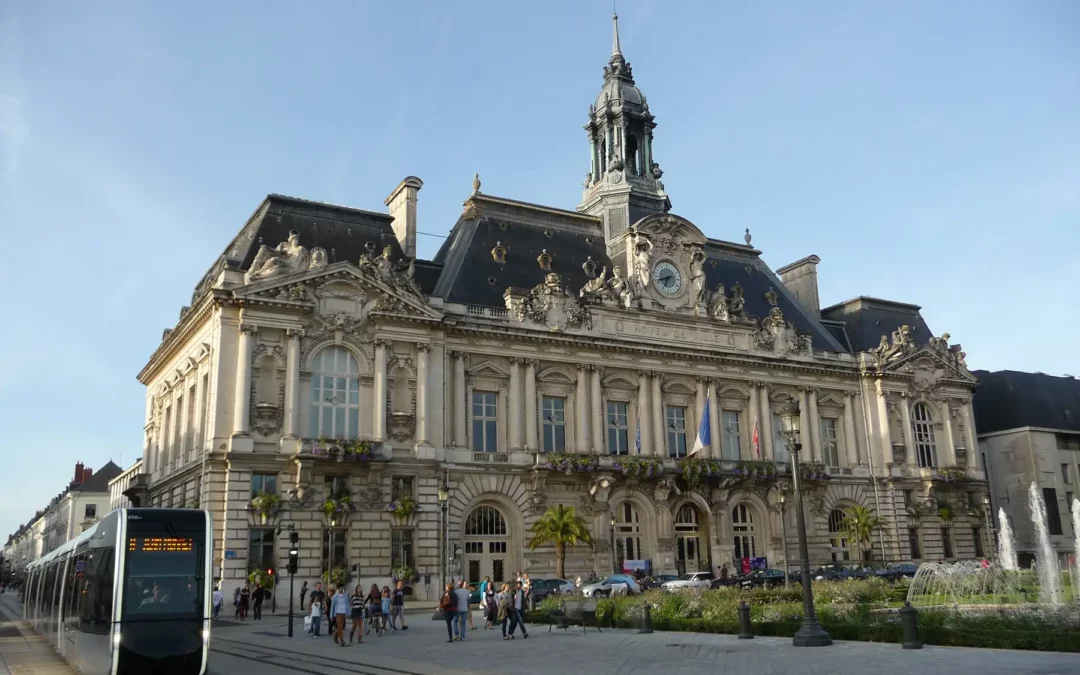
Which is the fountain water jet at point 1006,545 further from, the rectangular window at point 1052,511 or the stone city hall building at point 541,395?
the rectangular window at point 1052,511

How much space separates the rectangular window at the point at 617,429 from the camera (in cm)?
5103

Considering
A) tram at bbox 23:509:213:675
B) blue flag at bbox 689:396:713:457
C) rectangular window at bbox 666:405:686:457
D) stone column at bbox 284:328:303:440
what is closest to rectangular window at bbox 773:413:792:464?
rectangular window at bbox 666:405:686:457

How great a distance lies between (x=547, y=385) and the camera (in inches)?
1953

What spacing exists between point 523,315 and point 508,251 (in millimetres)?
5274

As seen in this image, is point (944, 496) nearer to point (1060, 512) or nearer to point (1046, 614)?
point (1060, 512)

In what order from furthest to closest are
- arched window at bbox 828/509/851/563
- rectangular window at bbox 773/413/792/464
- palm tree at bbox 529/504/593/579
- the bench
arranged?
arched window at bbox 828/509/851/563, rectangular window at bbox 773/413/792/464, palm tree at bbox 529/504/593/579, the bench

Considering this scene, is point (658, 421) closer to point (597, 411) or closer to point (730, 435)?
point (597, 411)

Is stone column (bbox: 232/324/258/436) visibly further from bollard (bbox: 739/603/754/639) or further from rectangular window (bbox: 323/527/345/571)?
bollard (bbox: 739/603/754/639)

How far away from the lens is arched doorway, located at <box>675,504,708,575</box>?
51.2m

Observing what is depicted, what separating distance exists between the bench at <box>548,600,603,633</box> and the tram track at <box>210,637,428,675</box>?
8.62 metres

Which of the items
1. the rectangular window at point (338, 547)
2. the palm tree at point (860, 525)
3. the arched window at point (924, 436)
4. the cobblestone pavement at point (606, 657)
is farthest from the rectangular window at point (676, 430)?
the cobblestone pavement at point (606, 657)

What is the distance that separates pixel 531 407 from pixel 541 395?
1165 millimetres

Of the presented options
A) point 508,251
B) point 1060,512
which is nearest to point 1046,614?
point 508,251

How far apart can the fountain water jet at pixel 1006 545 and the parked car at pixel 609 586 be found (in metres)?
29.1
